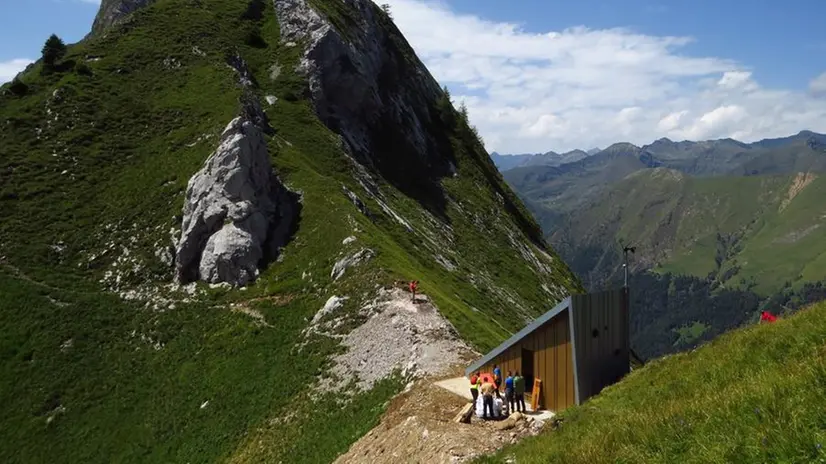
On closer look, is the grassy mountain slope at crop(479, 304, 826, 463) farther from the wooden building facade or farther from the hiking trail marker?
the hiking trail marker

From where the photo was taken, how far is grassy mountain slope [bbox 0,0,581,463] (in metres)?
37.0

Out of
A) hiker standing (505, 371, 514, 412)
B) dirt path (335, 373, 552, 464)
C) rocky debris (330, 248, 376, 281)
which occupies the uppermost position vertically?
rocky debris (330, 248, 376, 281)

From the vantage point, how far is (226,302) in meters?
48.8

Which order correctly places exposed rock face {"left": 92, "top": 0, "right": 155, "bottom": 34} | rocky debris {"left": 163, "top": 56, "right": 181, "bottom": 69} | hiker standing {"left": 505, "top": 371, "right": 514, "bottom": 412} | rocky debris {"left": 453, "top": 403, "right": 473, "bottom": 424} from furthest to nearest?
1. exposed rock face {"left": 92, "top": 0, "right": 155, "bottom": 34}
2. rocky debris {"left": 163, "top": 56, "right": 181, "bottom": 69}
3. hiker standing {"left": 505, "top": 371, "right": 514, "bottom": 412}
4. rocky debris {"left": 453, "top": 403, "right": 473, "bottom": 424}

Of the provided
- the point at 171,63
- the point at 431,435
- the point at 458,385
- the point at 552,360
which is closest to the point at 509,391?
the point at 552,360

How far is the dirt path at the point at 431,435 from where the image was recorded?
64.7 ft

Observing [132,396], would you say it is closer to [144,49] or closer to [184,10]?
[144,49]

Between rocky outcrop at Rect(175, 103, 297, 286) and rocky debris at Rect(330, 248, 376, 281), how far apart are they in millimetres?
9263

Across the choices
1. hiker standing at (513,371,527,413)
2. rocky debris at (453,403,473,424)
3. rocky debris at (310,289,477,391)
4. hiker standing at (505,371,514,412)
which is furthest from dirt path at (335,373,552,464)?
rocky debris at (310,289,477,391)

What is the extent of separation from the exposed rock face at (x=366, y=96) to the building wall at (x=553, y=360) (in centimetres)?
6582

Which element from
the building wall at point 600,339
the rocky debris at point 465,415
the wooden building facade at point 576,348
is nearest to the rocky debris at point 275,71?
the wooden building facade at point 576,348

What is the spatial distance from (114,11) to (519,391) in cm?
16391

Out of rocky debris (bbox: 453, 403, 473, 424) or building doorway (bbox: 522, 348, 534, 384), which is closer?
rocky debris (bbox: 453, 403, 473, 424)

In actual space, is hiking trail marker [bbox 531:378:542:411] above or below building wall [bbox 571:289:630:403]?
below
